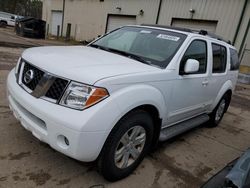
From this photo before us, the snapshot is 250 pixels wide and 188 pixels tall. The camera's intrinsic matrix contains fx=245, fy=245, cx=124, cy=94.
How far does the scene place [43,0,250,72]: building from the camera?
13.1 meters

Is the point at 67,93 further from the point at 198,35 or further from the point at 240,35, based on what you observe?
the point at 240,35

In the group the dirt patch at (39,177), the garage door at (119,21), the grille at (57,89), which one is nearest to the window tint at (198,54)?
the grille at (57,89)

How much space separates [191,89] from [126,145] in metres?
1.42

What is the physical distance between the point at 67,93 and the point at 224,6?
1356 cm

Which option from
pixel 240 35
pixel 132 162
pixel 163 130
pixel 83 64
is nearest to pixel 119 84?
pixel 83 64

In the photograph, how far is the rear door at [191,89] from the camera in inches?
130

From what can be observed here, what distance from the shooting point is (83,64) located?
2.63 meters

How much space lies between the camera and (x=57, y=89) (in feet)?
7.95

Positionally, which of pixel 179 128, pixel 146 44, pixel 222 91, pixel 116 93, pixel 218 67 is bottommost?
pixel 179 128

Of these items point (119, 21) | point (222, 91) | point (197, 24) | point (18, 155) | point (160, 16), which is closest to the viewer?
point (18, 155)

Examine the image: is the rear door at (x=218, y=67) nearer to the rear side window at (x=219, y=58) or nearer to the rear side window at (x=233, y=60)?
the rear side window at (x=219, y=58)

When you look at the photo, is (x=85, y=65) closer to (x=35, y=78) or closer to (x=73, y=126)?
(x=35, y=78)

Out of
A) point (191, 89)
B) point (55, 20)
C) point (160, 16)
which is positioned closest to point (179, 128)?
point (191, 89)

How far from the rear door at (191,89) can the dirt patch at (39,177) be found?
5.66 ft
